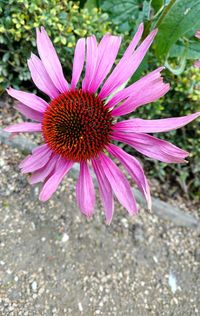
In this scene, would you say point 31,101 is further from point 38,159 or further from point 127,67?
point 127,67

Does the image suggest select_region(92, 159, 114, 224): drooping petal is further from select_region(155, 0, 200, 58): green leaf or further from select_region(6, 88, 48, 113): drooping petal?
select_region(155, 0, 200, 58): green leaf

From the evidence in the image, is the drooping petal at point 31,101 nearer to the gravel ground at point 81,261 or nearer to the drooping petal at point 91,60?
the drooping petal at point 91,60

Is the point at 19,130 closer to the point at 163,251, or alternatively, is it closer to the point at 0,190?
the point at 0,190

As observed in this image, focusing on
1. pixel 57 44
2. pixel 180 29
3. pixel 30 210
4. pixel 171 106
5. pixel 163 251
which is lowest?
pixel 163 251

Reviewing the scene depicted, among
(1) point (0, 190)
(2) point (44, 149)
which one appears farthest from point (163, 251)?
(2) point (44, 149)

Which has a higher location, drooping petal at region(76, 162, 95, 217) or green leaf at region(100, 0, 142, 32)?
green leaf at region(100, 0, 142, 32)

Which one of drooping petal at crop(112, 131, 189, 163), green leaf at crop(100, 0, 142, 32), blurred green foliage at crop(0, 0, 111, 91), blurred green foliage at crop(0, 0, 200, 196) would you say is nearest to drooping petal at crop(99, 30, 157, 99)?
drooping petal at crop(112, 131, 189, 163)
